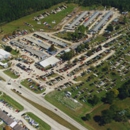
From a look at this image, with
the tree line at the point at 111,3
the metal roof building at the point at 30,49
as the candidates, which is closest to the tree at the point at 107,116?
the metal roof building at the point at 30,49

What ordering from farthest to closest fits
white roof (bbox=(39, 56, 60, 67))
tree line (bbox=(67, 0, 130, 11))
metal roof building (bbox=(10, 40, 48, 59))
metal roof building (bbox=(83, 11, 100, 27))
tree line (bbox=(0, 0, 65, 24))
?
tree line (bbox=(67, 0, 130, 11)) → tree line (bbox=(0, 0, 65, 24)) → metal roof building (bbox=(83, 11, 100, 27)) → metal roof building (bbox=(10, 40, 48, 59)) → white roof (bbox=(39, 56, 60, 67))

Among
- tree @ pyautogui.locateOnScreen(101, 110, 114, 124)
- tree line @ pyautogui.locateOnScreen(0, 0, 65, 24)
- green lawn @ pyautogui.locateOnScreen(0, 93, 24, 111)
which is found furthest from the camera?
tree line @ pyautogui.locateOnScreen(0, 0, 65, 24)

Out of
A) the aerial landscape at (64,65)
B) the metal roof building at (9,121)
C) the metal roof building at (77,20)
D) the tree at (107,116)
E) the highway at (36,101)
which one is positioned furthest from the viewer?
the metal roof building at (77,20)

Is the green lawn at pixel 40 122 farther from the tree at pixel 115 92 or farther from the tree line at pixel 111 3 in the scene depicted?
the tree line at pixel 111 3

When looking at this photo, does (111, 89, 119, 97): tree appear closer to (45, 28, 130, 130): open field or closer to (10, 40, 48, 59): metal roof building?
(45, 28, 130, 130): open field

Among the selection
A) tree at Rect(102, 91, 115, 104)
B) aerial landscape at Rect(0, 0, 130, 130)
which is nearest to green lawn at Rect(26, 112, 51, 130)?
aerial landscape at Rect(0, 0, 130, 130)

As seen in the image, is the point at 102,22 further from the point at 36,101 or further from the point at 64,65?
the point at 36,101

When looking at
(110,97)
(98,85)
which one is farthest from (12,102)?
(110,97)
